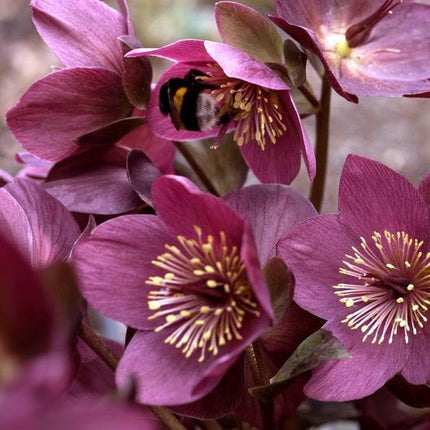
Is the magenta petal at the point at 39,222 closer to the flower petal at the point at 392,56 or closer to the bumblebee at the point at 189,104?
the bumblebee at the point at 189,104

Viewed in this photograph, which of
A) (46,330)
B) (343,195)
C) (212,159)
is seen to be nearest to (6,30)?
(212,159)

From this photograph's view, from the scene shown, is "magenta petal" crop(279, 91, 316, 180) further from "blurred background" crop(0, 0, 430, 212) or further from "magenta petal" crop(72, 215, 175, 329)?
"blurred background" crop(0, 0, 430, 212)

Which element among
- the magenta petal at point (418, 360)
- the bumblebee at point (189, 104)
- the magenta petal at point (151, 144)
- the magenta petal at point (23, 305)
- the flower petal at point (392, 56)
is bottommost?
the magenta petal at point (418, 360)

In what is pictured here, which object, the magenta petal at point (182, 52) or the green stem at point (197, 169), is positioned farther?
the green stem at point (197, 169)

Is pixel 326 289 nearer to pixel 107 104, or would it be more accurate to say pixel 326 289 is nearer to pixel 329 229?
pixel 329 229

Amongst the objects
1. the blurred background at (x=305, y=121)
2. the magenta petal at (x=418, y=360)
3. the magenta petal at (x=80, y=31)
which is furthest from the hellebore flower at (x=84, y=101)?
the blurred background at (x=305, y=121)

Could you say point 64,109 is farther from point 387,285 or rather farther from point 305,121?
point 305,121

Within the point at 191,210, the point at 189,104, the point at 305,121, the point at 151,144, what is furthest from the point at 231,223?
the point at 305,121
